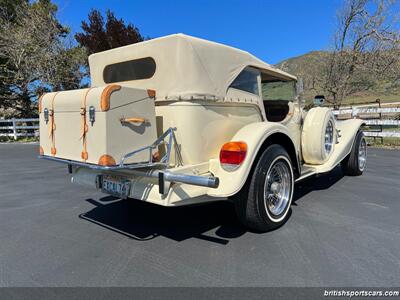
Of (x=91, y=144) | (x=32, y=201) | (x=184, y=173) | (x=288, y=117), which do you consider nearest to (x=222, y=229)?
(x=184, y=173)

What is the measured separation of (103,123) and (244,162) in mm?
1366

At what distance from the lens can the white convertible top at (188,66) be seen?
3.07 metres

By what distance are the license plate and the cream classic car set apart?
1cm

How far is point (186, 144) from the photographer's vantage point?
10.1 feet

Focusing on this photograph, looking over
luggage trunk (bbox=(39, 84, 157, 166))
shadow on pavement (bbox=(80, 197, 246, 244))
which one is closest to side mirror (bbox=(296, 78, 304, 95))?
shadow on pavement (bbox=(80, 197, 246, 244))

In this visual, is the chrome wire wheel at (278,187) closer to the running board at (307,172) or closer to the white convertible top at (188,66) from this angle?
the running board at (307,172)

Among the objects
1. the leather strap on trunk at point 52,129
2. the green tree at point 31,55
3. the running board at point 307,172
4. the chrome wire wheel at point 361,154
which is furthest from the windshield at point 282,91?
the green tree at point 31,55

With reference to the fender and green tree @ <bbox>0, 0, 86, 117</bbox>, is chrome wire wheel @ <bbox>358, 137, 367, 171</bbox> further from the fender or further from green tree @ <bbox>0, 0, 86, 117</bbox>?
green tree @ <bbox>0, 0, 86, 117</bbox>

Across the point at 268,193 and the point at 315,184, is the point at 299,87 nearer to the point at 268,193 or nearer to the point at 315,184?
the point at 315,184

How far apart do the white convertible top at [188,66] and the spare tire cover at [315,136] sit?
1.72 meters

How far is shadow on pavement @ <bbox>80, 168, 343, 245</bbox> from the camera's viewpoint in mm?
3402

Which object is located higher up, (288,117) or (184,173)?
(288,117)
